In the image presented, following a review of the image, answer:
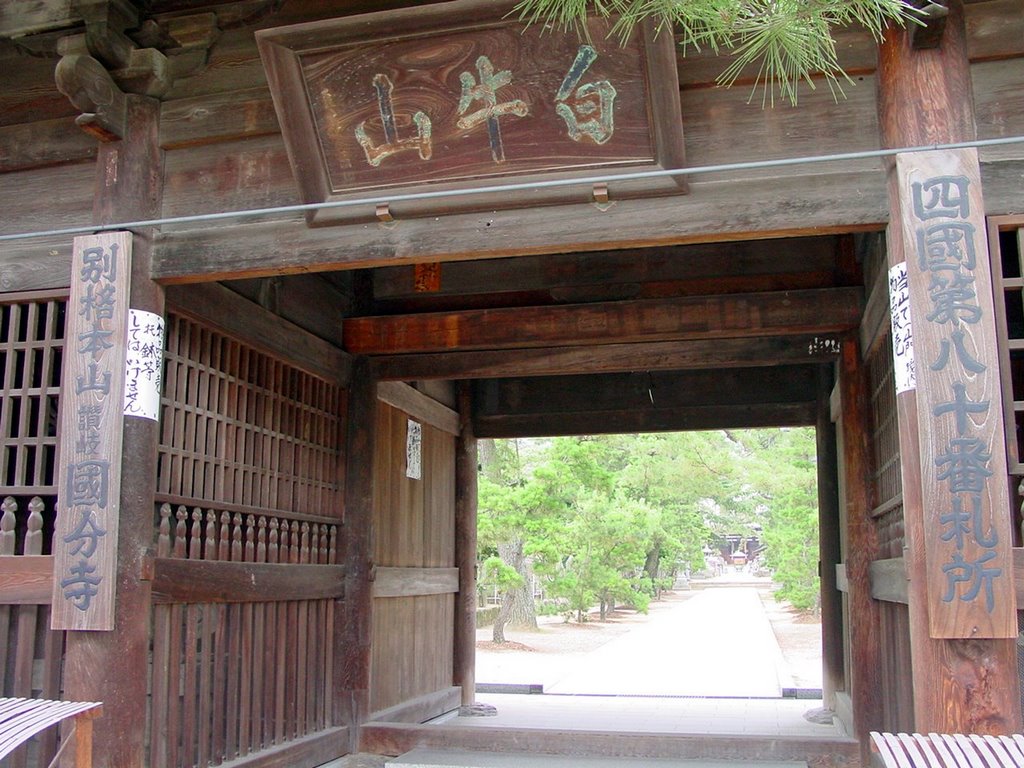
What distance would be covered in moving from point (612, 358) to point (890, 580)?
2655 millimetres

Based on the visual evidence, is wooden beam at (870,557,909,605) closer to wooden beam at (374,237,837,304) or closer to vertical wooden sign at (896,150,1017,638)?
vertical wooden sign at (896,150,1017,638)

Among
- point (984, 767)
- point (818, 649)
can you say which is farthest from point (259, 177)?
point (818, 649)

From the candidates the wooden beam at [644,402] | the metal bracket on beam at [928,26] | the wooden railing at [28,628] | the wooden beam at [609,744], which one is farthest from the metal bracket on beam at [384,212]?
the wooden beam at [644,402]

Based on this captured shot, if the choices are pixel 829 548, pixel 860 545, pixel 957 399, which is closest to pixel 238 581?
pixel 957 399

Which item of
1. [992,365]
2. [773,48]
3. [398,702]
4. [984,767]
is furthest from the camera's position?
[398,702]

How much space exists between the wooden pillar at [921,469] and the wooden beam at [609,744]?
2.96 meters

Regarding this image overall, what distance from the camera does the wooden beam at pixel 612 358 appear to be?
7.32 meters

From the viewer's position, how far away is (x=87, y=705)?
12.8 feet

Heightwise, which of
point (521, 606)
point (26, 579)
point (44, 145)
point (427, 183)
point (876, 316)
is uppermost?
point (44, 145)

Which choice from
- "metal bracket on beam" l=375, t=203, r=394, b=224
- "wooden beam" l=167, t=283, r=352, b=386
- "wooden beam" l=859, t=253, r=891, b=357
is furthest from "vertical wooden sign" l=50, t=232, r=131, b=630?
"wooden beam" l=859, t=253, r=891, b=357

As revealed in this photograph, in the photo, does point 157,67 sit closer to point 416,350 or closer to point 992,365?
point 416,350

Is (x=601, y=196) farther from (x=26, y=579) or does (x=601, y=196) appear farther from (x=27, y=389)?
(x=26, y=579)

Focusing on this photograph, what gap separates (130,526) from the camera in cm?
481

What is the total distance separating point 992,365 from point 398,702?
574 centimetres
